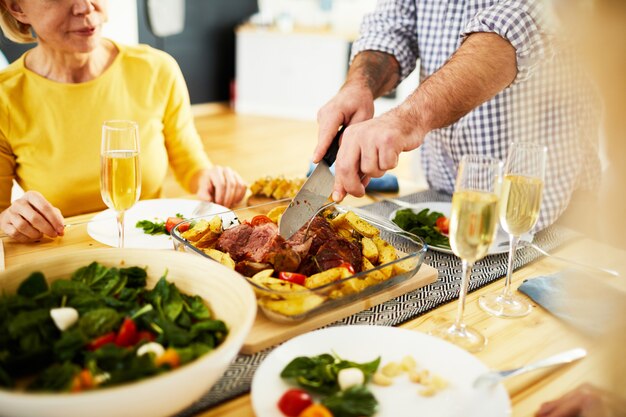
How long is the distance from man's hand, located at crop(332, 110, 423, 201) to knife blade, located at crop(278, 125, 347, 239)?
1.2 inches

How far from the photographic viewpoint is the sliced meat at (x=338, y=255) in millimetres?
1072

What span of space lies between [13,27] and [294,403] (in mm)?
1681

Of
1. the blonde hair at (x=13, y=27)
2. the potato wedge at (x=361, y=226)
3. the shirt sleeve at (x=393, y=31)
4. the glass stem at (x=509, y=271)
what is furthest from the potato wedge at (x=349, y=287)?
the blonde hair at (x=13, y=27)

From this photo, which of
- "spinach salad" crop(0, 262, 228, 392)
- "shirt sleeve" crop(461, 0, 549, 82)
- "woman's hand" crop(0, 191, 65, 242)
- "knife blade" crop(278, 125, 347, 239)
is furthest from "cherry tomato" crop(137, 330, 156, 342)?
"shirt sleeve" crop(461, 0, 549, 82)

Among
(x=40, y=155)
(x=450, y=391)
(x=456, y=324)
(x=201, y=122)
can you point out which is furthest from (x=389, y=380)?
(x=201, y=122)

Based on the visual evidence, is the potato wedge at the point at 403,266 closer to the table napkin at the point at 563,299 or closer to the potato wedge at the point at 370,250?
the potato wedge at the point at 370,250

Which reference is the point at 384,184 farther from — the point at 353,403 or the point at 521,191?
the point at 353,403

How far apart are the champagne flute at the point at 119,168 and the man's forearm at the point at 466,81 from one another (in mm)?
639

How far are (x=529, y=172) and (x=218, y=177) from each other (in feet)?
3.15

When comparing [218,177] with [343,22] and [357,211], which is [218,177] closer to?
[357,211]

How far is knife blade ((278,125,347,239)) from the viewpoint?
1234mm

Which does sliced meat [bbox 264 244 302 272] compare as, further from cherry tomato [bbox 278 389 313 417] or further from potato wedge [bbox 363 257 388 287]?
cherry tomato [bbox 278 389 313 417]

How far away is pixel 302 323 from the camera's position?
3.27 ft

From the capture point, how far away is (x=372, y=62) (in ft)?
6.20
